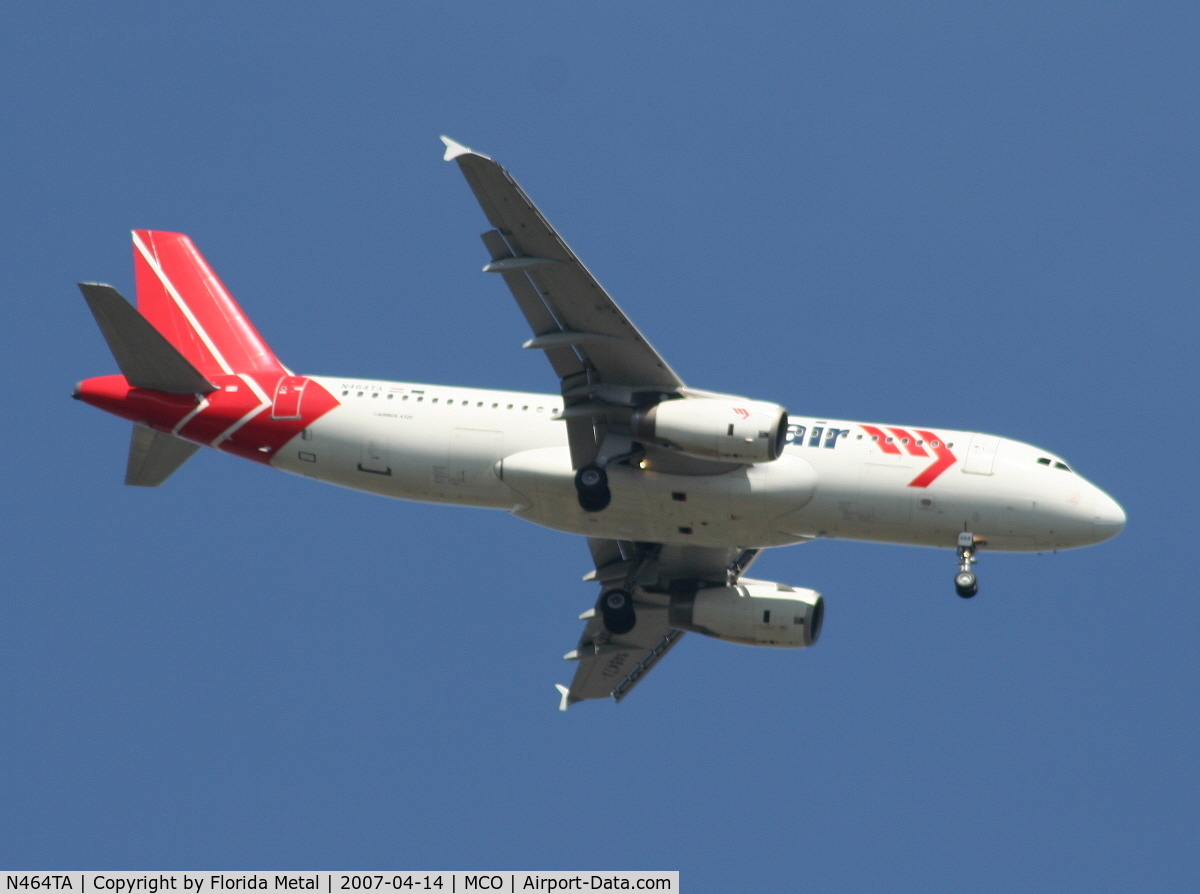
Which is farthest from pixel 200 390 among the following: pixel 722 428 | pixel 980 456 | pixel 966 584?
pixel 966 584

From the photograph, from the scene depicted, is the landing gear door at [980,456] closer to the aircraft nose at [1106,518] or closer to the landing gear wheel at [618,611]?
the aircraft nose at [1106,518]

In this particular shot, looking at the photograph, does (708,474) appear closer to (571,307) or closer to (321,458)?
(571,307)

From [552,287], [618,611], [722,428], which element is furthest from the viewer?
[618,611]

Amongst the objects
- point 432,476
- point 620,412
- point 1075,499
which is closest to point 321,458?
point 432,476

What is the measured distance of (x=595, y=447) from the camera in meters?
43.8

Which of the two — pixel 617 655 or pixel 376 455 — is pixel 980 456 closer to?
pixel 617 655

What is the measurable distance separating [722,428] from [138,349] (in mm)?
14995

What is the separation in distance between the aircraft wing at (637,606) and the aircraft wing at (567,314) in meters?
6.40

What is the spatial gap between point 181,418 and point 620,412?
1147cm

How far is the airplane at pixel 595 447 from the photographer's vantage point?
137 ft

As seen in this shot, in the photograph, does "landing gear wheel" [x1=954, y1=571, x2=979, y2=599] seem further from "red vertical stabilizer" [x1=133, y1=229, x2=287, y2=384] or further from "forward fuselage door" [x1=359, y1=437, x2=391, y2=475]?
"red vertical stabilizer" [x1=133, y1=229, x2=287, y2=384]

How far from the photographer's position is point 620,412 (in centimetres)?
4331

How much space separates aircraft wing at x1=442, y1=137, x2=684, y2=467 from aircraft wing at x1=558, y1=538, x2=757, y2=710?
6399 mm

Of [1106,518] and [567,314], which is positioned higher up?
[567,314]
